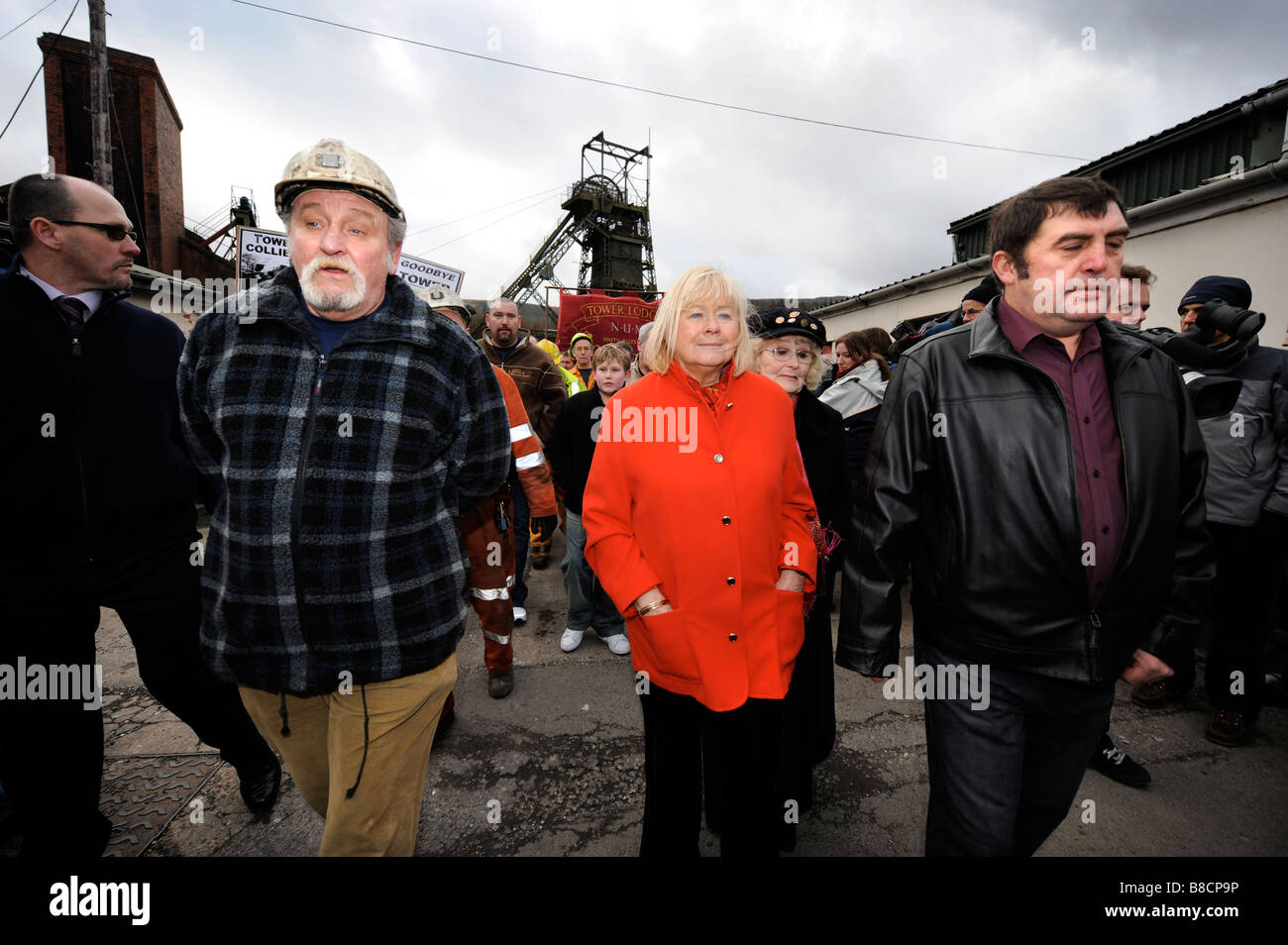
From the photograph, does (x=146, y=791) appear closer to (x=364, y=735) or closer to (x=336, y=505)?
(x=364, y=735)

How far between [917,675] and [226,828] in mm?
2987

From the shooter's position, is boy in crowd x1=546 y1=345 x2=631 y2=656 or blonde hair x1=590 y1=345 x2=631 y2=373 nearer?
boy in crowd x1=546 y1=345 x2=631 y2=656

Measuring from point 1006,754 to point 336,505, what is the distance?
6.95 feet

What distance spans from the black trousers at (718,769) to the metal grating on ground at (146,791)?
2251 mm

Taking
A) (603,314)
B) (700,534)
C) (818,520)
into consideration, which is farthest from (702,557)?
(603,314)

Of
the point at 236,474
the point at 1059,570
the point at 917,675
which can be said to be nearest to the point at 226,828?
the point at 236,474

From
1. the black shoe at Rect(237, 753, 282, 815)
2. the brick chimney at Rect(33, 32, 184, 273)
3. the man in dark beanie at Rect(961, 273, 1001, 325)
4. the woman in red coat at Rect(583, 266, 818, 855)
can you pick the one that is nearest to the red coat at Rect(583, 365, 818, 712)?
the woman in red coat at Rect(583, 266, 818, 855)

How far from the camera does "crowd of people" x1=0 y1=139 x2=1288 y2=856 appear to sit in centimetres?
162

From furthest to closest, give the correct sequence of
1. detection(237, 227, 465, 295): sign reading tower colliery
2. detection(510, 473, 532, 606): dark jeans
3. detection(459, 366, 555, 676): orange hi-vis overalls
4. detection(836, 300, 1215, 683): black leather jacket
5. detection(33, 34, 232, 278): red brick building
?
1. detection(33, 34, 232, 278): red brick building
2. detection(237, 227, 465, 295): sign reading tower colliery
3. detection(510, 473, 532, 606): dark jeans
4. detection(459, 366, 555, 676): orange hi-vis overalls
5. detection(836, 300, 1215, 683): black leather jacket

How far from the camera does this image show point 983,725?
Result: 166cm

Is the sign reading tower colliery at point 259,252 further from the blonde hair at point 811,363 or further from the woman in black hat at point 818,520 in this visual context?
the woman in black hat at point 818,520

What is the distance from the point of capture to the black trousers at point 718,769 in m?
1.88

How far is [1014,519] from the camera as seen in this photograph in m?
1.61

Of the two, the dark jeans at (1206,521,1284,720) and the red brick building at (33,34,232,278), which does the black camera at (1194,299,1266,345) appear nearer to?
the dark jeans at (1206,521,1284,720)
